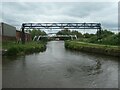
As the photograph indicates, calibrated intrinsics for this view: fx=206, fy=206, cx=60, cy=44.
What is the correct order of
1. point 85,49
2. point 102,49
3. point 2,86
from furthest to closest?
1. point 85,49
2. point 102,49
3. point 2,86

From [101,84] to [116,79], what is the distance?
2310 millimetres

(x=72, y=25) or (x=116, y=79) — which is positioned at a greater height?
(x=72, y=25)

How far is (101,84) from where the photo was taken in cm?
1484

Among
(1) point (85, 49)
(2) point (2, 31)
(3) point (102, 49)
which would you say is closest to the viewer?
(3) point (102, 49)

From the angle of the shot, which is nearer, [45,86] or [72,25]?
[45,86]

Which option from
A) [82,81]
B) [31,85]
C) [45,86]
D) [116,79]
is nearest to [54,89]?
[45,86]

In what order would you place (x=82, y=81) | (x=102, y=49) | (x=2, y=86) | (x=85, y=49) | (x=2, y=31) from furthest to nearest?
(x=2, y=31) → (x=85, y=49) → (x=102, y=49) → (x=82, y=81) → (x=2, y=86)

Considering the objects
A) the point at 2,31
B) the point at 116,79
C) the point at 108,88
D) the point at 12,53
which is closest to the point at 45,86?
the point at 108,88

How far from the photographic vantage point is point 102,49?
126 ft

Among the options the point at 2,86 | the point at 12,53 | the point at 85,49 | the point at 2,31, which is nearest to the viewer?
the point at 2,86

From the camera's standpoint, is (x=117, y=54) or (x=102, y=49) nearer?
(x=117, y=54)

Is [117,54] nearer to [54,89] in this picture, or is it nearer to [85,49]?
[85,49]

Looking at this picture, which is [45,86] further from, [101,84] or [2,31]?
[2,31]

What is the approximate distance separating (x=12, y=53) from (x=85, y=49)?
18669mm
